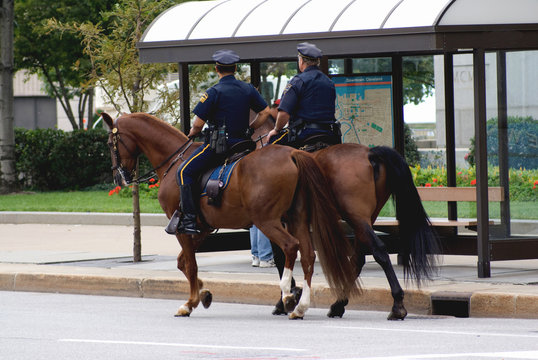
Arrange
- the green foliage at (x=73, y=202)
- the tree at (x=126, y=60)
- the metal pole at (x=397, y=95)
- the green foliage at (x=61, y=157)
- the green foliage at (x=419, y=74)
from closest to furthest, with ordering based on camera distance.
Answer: the metal pole at (x=397, y=95) < the green foliage at (x=419, y=74) < the tree at (x=126, y=60) < the green foliage at (x=73, y=202) < the green foliage at (x=61, y=157)

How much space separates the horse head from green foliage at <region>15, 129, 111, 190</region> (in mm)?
16514

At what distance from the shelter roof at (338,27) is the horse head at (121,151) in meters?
2.33

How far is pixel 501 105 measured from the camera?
1195 cm

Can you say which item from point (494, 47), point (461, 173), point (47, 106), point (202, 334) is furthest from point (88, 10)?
point (47, 106)

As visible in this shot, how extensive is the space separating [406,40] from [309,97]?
1.61 m

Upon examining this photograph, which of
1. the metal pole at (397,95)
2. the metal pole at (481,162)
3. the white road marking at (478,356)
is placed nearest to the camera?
the white road marking at (478,356)

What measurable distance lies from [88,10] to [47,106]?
25.2 m

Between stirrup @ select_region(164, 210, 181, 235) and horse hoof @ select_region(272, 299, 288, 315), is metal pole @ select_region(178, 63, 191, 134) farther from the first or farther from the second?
horse hoof @ select_region(272, 299, 288, 315)

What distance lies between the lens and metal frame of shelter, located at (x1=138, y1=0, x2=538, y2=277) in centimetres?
1090

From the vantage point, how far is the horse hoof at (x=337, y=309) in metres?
9.65

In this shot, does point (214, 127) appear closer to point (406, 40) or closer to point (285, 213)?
point (285, 213)

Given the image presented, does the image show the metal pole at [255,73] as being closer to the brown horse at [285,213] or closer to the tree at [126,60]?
the tree at [126,60]

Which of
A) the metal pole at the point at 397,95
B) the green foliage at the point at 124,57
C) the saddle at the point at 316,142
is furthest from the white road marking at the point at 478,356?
the green foliage at the point at 124,57

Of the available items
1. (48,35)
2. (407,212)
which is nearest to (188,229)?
(407,212)
